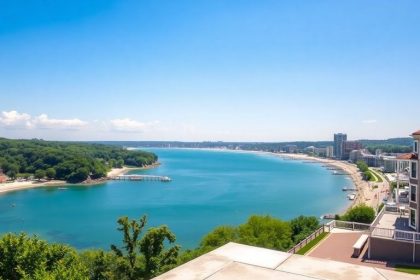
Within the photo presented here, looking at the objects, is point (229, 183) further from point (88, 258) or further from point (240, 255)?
point (240, 255)

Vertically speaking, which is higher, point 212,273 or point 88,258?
point 212,273

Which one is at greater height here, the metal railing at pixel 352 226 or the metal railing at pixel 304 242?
the metal railing at pixel 352 226

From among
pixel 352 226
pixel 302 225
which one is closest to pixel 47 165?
pixel 302 225

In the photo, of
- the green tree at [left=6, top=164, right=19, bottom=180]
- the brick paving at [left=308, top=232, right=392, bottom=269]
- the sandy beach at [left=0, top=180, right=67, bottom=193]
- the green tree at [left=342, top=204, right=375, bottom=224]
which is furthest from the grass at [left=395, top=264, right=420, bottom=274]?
the green tree at [left=6, top=164, right=19, bottom=180]

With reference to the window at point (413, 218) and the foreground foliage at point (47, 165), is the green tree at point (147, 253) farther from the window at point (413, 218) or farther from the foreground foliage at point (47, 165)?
the foreground foliage at point (47, 165)

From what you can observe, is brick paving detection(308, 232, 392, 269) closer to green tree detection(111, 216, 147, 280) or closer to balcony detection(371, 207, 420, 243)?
balcony detection(371, 207, 420, 243)

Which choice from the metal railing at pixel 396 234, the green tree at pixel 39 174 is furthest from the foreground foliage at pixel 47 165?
the metal railing at pixel 396 234

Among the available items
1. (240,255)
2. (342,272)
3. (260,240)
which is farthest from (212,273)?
(260,240)
